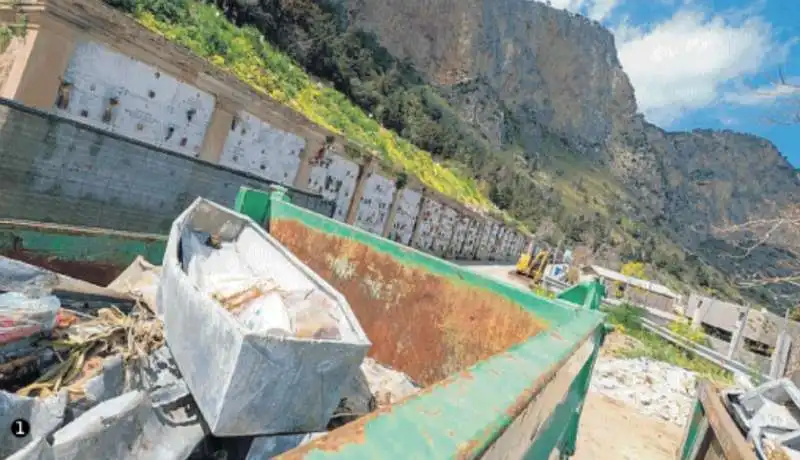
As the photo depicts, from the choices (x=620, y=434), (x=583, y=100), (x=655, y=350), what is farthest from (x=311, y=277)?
(x=583, y=100)

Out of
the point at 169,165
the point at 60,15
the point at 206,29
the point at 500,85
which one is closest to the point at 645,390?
the point at 169,165

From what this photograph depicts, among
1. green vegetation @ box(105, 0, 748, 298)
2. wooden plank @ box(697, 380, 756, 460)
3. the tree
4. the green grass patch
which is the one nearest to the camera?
wooden plank @ box(697, 380, 756, 460)

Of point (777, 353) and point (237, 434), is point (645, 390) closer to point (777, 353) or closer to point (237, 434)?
point (777, 353)

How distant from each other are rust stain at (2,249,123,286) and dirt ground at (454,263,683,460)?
461 centimetres

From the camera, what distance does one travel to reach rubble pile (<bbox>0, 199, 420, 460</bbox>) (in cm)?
171

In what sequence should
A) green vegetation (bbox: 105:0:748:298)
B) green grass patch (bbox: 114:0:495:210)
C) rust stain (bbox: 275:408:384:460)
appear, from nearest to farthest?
1. rust stain (bbox: 275:408:384:460)
2. green grass patch (bbox: 114:0:495:210)
3. green vegetation (bbox: 105:0:748:298)

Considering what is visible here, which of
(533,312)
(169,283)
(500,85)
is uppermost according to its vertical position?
(500,85)

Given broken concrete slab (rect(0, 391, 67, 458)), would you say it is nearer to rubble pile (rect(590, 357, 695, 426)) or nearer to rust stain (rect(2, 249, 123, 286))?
rust stain (rect(2, 249, 123, 286))

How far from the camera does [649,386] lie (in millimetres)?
8469

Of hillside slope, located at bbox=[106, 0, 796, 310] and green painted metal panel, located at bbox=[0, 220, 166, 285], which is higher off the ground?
hillside slope, located at bbox=[106, 0, 796, 310]

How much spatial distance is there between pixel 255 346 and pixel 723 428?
322cm

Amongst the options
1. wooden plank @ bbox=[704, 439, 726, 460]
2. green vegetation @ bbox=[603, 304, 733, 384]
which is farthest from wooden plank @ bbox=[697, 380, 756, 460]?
green vegetation @ bbox=[603, 304, 733, 384]

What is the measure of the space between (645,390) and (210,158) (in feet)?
28.8

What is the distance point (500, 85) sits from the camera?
87375 mm
